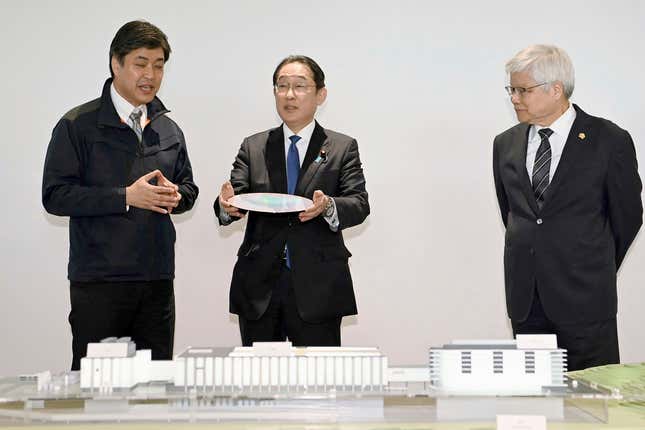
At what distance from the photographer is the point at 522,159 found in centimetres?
318

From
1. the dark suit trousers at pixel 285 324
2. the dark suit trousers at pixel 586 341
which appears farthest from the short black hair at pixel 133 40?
the dark suit trousers at pixel 586 341

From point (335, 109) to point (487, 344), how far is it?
281 centimetres

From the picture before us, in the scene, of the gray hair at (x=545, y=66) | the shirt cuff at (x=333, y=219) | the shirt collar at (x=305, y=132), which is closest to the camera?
the shirt cuff at (x=333, y=219)

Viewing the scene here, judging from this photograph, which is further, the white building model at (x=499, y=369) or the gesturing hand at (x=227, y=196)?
the gesturing hand at (x=227, y=196)

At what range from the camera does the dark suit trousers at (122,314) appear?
124 inches

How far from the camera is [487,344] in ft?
6.51

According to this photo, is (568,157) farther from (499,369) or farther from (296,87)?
(499,369)

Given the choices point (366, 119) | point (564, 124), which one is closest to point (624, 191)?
point (564, 124)

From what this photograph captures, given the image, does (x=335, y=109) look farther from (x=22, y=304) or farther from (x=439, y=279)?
(x=22, y=304)

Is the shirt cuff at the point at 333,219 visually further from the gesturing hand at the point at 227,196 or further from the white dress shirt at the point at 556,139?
the white dress shirt at the point at 556,139

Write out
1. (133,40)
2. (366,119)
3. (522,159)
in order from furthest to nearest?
(366,119) < (133,40) < (522,159)

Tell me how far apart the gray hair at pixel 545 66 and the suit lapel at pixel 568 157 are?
0.16m

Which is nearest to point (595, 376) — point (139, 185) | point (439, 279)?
point (139, 185)

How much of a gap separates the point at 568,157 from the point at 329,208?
92cm
